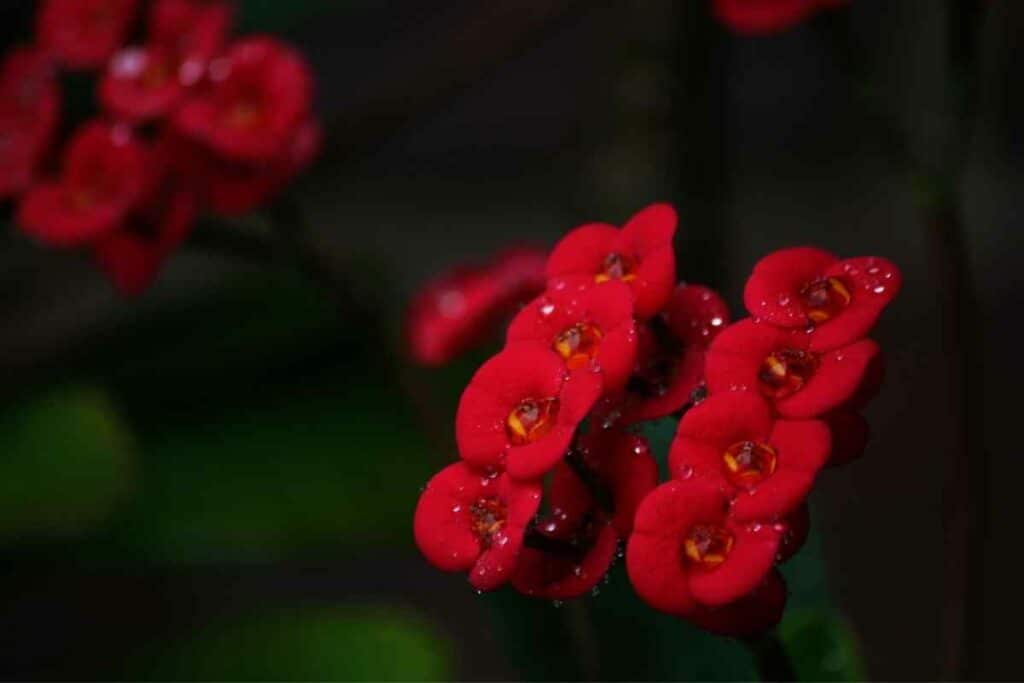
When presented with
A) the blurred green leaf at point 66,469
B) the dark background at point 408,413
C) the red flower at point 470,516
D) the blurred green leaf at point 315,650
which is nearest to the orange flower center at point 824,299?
the red flower at point 470,516

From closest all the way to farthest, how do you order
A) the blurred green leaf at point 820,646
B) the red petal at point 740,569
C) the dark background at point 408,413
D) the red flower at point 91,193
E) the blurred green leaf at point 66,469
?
the red petal at point 740,569 → the blurred green leaf at point 820,646 → the red flower at point 91,193 → the dark background at point 408,413 → the blurred green leaf at point 66,469

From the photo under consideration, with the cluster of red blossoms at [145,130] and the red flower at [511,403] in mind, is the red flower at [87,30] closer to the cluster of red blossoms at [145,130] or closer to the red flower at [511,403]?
the cluster of red blossoms at [145,130]

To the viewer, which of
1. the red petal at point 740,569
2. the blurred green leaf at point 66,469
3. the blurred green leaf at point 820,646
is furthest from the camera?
the blurred green leaf at point 66,469

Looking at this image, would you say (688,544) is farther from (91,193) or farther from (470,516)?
(91,193)

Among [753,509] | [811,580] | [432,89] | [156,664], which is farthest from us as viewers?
[432,89]

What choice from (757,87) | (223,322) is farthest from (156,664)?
Answer: (757,87)

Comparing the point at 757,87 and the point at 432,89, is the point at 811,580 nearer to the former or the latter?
the point at 432,89

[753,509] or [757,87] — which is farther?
[757,87]
